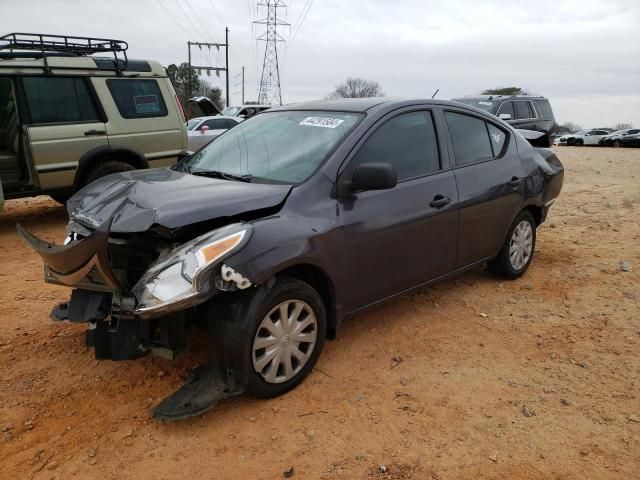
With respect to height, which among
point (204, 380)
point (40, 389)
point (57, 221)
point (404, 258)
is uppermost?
point (404, 258)

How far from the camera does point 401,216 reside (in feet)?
11.9

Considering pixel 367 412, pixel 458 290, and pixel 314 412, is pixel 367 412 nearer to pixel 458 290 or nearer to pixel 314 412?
pixel 314 412

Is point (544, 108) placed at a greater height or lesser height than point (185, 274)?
greater

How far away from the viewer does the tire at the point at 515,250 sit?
16.0ft

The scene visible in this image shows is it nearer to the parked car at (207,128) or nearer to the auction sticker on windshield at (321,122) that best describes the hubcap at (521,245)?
the auction sticker on windshield at (321,122)

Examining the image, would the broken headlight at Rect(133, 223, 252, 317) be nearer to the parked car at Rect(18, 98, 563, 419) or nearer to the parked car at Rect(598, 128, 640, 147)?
the parked car at Rect(18, 98, 563, 419)

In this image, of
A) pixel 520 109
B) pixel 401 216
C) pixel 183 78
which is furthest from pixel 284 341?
pixel 183 78

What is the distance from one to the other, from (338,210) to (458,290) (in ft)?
6.68

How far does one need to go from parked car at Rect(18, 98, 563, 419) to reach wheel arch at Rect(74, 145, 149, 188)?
345cm

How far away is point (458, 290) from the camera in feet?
15.9

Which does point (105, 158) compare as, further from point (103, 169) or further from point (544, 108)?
point (544, 108)

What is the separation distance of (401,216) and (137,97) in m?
5.43

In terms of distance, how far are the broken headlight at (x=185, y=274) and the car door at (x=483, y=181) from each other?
2.10 metres

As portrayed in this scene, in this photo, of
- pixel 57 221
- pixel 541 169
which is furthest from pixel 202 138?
pixel 541 169
